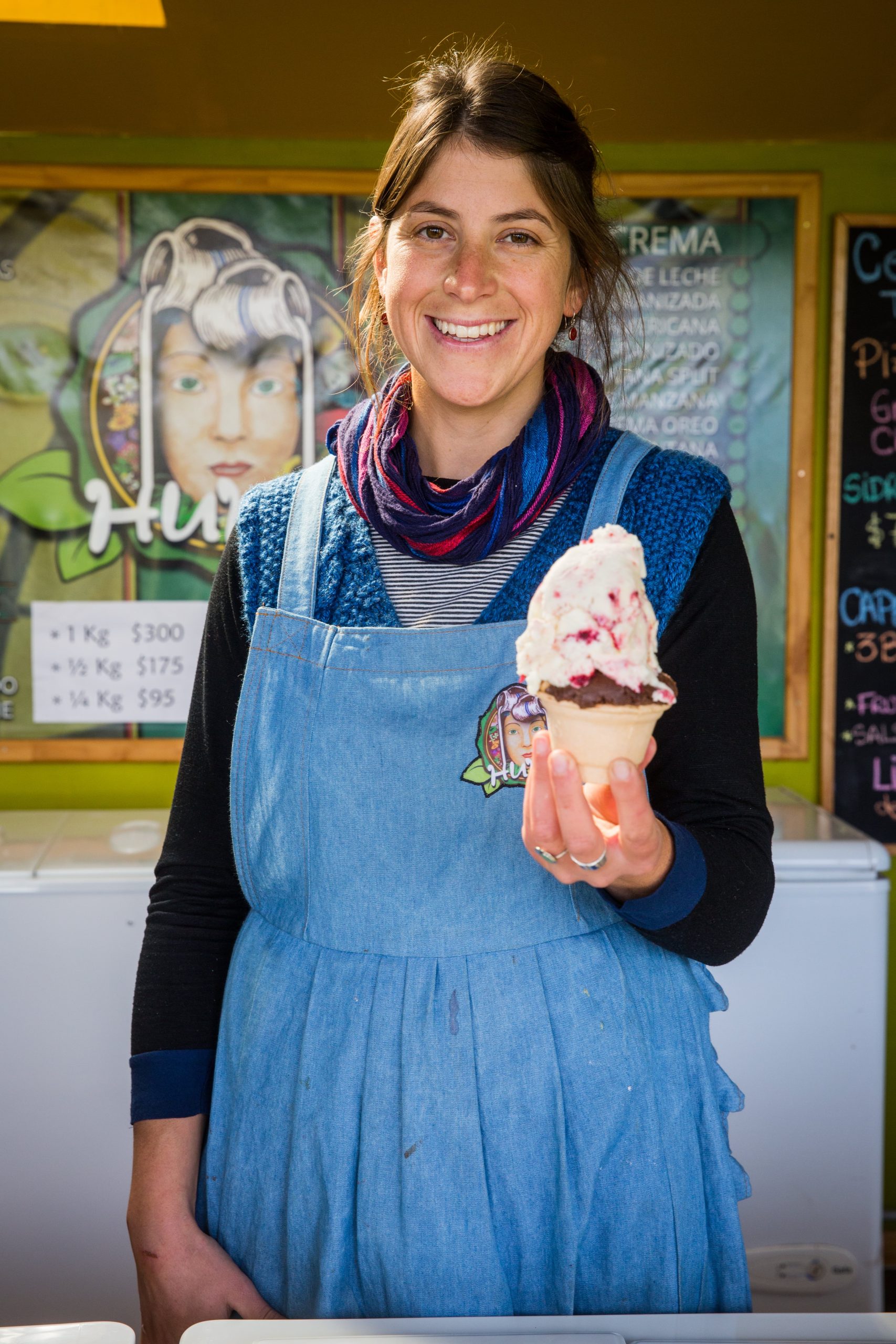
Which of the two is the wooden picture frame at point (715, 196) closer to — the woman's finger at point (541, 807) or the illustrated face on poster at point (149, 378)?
the illustrated face on poster at point (149, 378)

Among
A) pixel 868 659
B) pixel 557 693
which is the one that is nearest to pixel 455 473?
pixel 557 693

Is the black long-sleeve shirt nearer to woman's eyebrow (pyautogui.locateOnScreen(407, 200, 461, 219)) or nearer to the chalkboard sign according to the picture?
woman's eyebrow (pyautogui.locateOnScreen(407, 200, 461, 219))

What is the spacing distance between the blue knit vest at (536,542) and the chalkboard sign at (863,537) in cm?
162

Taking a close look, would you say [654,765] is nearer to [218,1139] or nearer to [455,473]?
[455,473]

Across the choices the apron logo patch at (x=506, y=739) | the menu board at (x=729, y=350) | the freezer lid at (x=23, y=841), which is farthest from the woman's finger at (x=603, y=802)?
the menu board at (x=729, y=350)

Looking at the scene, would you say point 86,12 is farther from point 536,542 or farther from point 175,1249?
point 175,1249

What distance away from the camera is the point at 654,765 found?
3.79 ft

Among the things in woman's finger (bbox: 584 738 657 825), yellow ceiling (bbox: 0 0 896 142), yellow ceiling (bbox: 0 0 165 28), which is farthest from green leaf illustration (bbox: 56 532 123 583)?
woman's finger (bbox: 584 738 657 825)

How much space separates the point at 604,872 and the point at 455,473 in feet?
1.75

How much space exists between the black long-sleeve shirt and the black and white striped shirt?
0.56 feet

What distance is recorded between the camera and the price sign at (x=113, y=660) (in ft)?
8.75

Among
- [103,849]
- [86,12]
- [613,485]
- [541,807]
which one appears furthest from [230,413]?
[541,807]

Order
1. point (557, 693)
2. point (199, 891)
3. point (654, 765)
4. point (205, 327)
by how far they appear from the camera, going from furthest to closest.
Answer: point (205, 327) → point (199, 891) → point (654, 765) → point (557, 693)

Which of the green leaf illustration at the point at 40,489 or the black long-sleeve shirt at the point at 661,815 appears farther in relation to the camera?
the green leaf illustration at the point at 40,489
